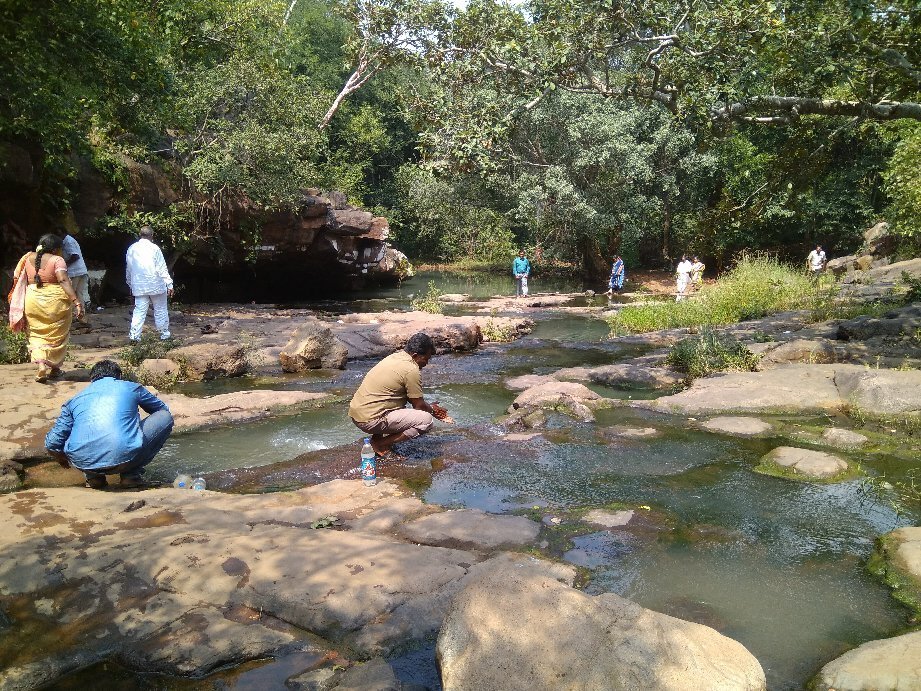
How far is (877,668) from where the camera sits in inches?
119

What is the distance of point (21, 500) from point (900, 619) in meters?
5.73

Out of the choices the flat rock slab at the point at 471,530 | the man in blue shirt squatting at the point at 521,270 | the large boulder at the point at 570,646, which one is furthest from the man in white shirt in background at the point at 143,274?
the man in blue shirt squatting at the point at 521,270

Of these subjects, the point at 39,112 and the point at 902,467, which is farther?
the point at 39,112

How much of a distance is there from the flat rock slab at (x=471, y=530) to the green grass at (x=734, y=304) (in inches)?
434

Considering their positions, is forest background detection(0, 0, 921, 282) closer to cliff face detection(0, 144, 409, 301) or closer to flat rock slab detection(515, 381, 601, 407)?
cliff face detection(0, 144, 409, 301)

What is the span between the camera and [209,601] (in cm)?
361

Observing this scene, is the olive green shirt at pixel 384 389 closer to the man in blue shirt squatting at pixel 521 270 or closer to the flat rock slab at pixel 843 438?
the flat rock slab at pixel 843 438

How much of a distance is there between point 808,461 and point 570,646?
4.22 m

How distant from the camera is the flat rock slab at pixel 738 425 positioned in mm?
7387

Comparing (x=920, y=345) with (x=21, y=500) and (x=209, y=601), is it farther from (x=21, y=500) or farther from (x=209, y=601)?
(x=21, y=500)

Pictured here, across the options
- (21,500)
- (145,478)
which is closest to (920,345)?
(145,478)

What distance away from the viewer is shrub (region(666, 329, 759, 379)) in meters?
10.2

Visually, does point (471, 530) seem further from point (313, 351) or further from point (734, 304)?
point (734, 304)

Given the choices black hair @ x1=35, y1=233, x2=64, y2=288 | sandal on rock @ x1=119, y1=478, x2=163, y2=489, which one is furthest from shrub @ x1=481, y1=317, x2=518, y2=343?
sandal on rock @ x1=119, y1=478, x2=163, y2=489
